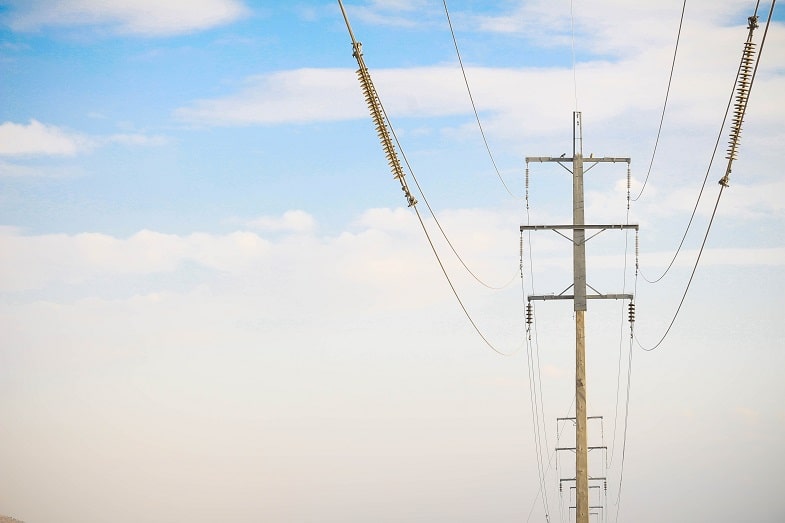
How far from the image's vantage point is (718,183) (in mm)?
28047

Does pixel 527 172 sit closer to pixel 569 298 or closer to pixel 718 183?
pixel 569 298

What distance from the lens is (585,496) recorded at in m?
42.1

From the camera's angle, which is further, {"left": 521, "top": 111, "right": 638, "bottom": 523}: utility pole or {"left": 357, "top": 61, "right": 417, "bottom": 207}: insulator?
{"left": 521, "top": 111, "right": 638, "bottom": 523}: utility pole

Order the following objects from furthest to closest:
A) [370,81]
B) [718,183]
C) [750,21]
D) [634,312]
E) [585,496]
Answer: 1. [634,312]
2. [585,496]
3. [718,183]
4. [750,21]
5. [370,81]

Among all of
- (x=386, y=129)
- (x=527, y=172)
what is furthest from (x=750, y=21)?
(x=527, y=172)

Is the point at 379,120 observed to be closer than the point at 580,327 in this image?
Yes

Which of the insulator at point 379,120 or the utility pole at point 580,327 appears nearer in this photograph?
the insulator at point 379,120

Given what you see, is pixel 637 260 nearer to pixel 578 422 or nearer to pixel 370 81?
pixel 578 422

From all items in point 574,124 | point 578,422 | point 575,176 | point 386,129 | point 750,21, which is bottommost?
point 386,129

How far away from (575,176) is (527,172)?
7.00ft

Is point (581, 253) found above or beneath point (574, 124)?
beneath

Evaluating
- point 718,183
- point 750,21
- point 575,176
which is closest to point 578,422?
point 575,176

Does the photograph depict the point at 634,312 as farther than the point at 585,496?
Yes

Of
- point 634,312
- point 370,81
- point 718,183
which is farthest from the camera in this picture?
point 634,312
